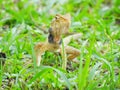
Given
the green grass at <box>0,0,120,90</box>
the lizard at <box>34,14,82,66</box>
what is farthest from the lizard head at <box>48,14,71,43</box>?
the green grass at <box>0,0,120,90</box>

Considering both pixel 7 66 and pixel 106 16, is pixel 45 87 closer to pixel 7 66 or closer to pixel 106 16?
pixel 7 66

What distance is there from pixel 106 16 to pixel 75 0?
18.4 inches

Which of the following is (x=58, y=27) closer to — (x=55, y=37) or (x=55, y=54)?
(x=55, y=37)

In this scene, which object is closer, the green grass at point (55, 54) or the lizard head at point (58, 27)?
the green grass at point (55, 54)

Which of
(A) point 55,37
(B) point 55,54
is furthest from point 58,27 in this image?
(B) point 55,54

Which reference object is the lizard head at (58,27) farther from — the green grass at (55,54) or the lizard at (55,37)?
the green grass at (55,54)

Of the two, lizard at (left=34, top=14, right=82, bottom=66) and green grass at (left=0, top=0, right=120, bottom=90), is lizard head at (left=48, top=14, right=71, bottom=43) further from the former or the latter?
green grass at (left=0, top=0, right=120, bottom=90)

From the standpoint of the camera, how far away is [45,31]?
3557 millimetres

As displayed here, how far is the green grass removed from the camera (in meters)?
2.42

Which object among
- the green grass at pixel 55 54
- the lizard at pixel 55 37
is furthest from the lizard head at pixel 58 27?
the green grass at pixel 55 54

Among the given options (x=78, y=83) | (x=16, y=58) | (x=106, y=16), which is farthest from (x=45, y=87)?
(x=106, y=16)

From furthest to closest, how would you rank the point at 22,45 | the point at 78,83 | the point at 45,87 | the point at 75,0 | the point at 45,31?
the point at 75,0 → the point at 45,31 → the point at 22,45 → the point at 45,87 → the point at 78,83

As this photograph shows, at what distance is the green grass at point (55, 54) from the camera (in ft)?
7.94

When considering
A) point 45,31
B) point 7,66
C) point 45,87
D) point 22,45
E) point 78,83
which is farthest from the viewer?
point 45,31
